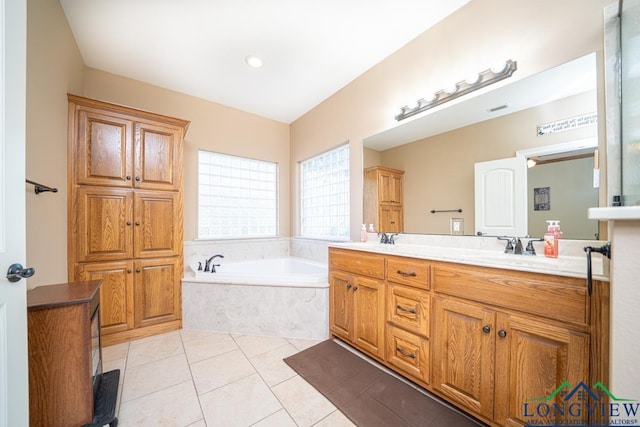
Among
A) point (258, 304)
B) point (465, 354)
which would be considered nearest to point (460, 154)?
point (465, 354)

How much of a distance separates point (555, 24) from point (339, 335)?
8.41 feet

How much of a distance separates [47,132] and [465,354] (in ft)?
9.88

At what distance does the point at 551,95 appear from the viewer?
4.42 feet

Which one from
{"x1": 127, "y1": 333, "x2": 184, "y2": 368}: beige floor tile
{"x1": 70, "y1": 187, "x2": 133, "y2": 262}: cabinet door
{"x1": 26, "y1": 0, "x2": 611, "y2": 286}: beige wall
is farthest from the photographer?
{"x1": 70, "y1": 187, "x2": 133, "y2": 262}: cabinet door

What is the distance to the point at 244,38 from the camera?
2.05m

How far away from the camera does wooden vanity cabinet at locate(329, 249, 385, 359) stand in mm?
1741

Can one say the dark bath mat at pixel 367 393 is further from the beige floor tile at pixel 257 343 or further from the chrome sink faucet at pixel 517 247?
the chrome sink faucet at pixel 517 247

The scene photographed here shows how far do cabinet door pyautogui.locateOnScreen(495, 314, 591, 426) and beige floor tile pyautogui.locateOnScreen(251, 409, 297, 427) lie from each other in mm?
1060

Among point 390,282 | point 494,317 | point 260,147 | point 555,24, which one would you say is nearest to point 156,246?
point 260,147

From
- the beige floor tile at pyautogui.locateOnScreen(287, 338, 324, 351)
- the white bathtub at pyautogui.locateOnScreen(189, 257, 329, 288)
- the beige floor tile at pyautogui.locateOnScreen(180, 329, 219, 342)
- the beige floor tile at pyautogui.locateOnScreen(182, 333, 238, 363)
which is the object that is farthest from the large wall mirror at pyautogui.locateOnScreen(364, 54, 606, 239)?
the beige floor tile at pyautogui.locateOnScreen(180, 329, 219, 342)

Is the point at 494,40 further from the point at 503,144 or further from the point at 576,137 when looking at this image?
the point at 576,137

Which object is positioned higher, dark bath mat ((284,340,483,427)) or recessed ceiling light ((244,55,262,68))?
recessed ceiling light ((244,55,262,68))

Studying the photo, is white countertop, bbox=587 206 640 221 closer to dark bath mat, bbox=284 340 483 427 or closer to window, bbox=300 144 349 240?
dark bath mat, bbox=284 340 483 427

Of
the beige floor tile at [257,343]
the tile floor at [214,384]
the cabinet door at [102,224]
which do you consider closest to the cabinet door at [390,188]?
the tile floor at [214,384]
